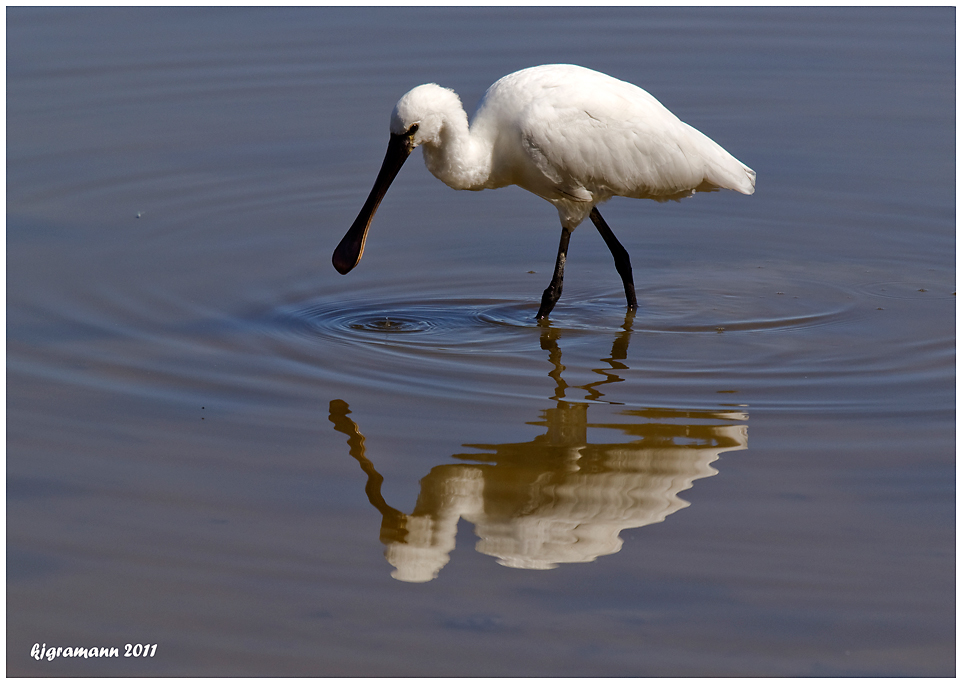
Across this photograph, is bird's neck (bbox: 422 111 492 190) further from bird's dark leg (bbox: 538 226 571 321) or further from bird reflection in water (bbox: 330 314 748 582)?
bird reflection in water (bbox: 330 314 748 582)

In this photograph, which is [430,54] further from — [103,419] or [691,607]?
[691,607]

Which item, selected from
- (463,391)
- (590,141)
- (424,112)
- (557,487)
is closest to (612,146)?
(590,141)

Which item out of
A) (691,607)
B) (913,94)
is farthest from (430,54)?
(691,607)

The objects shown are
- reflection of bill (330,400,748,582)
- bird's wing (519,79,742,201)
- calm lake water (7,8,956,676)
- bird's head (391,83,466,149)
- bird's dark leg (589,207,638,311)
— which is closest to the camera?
calm lake water (7,8,956,676)

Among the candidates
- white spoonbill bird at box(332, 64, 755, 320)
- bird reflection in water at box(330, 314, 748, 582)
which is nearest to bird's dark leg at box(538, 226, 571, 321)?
white spoonbill bird at box(332, 64, 755, 320)

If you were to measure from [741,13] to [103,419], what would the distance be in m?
10.7

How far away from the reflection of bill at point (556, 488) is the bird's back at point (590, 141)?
5.63 feet

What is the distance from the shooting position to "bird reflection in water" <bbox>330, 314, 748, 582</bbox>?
5.31 metres

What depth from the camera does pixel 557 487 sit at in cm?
587

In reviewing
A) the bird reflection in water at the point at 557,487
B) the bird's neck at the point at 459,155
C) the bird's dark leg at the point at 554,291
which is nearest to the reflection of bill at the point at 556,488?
the bird reflection in water at the point at 557,487

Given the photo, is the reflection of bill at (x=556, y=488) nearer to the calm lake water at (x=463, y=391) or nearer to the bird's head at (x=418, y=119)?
the calm lake water at (x=463, y=391)

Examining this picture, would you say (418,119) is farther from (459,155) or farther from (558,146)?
(558,146)

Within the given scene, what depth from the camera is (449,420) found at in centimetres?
655

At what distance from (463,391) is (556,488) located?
118cm
